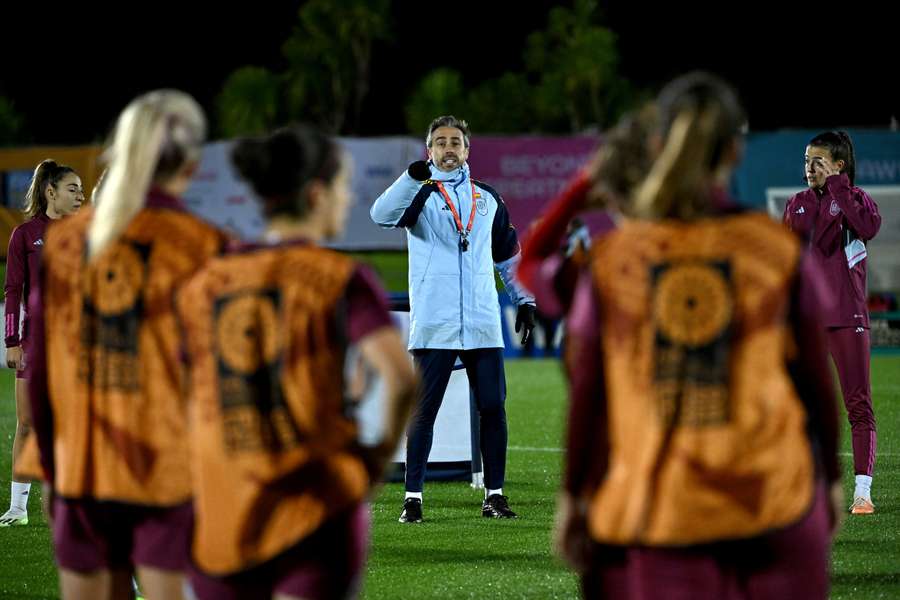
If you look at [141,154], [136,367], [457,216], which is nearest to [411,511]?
[457,216]

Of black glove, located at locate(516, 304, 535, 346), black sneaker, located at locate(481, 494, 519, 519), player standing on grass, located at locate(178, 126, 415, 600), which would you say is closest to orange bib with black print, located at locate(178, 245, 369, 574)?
player standing on grass, located at locate(178, 126, 415, 600)

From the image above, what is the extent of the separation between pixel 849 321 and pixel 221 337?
19.0ft

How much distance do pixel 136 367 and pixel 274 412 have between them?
0.59 m

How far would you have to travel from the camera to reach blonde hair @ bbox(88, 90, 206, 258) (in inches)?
143

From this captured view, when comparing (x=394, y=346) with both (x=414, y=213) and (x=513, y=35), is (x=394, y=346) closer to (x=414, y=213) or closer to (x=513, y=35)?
(x=414, y=213)

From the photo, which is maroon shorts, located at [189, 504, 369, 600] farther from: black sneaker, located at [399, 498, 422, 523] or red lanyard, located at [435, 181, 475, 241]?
black sneaker, located at [399, 498, 422, 523]

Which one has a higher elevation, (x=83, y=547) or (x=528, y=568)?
(x=83, y=547)

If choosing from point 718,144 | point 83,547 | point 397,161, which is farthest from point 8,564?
point 397,161

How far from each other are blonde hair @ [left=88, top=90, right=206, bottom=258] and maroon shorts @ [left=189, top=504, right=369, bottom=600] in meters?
0.92

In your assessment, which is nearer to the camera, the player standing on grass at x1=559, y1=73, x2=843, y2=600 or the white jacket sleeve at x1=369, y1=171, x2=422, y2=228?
the player standing on grass at x1=559, y1=73, x2=843, y2=600

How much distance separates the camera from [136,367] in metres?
3.67

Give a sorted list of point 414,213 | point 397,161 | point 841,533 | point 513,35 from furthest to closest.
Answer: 1. point 513,35
2. point 397,161
3. point 414,213
4. point 841,533

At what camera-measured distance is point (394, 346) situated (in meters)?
3.27

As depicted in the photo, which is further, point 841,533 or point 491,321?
point 491,321
